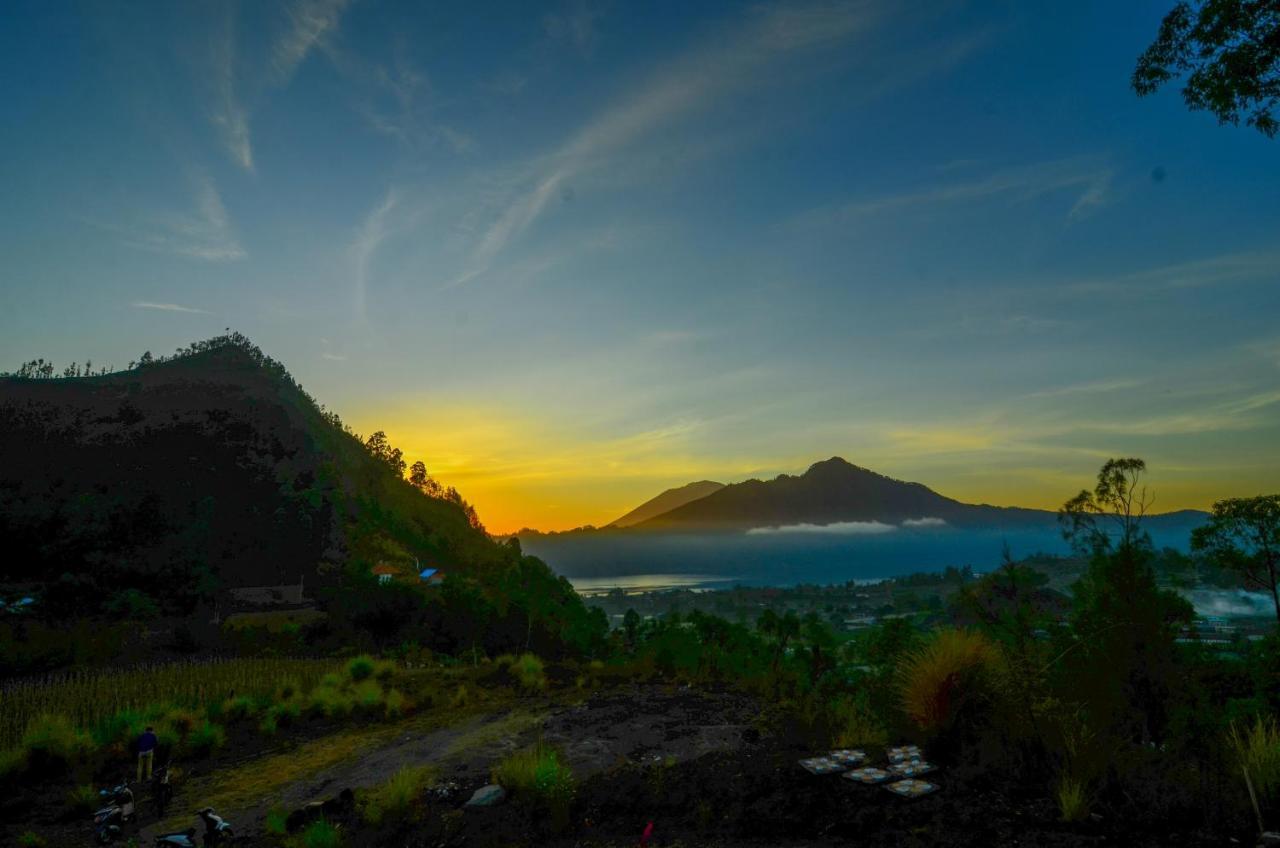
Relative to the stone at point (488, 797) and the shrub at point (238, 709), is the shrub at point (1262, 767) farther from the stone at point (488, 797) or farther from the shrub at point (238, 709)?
the shrub at point (238, 709)

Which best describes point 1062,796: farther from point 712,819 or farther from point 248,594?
point 248,594

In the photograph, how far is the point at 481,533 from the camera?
124m

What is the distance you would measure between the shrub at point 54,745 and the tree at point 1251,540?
33.0 m

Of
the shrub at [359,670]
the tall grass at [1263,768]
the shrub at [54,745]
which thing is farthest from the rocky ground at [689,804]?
the shrub at [359,670]

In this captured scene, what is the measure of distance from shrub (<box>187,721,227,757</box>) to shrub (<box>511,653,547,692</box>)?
23.2 feet

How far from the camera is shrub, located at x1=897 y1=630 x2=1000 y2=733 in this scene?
7008 mm

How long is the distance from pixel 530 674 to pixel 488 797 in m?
11.1

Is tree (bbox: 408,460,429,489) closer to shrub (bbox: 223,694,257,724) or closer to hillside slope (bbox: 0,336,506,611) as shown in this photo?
hillside slope (bbox: 0,336,506,611)

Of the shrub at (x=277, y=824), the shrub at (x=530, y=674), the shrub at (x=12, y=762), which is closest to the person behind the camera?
the shrub at (x=277, y=824)

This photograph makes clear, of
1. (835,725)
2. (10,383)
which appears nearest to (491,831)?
(835,725)

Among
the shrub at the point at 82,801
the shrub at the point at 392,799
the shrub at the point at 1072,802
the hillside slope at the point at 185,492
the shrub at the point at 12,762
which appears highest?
the hillside slope at the point at 185,492

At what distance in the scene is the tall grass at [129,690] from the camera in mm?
15039

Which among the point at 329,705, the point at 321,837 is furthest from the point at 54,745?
the point at 321,837

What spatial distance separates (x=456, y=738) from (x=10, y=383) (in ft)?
371
